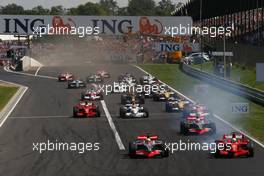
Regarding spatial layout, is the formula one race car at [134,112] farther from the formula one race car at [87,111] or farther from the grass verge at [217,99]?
the grass verge at [217,99]

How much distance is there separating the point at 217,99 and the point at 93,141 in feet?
64.0

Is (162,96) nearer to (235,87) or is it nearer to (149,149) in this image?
(235,87)

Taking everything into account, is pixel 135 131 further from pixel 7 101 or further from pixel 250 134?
pixel 7 101

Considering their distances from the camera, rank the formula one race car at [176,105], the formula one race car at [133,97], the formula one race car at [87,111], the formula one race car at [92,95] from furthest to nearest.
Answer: the formula one race car at [92,95] → the formula one race car at [133,97] → the formula one race car at [176,105] → the formula one race car at [87,111]

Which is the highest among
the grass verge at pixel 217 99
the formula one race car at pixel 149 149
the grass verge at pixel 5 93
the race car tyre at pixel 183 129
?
the formula one race car at pixel 149 149

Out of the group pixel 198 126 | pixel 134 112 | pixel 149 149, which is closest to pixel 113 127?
pixel 134 112

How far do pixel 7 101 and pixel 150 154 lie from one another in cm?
2654

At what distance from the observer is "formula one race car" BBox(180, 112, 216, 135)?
3097 centimetres

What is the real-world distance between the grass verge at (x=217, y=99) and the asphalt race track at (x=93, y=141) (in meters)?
1.40

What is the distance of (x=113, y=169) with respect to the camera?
76.3 feet

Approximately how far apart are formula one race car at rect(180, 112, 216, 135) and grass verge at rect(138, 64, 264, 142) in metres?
2.03

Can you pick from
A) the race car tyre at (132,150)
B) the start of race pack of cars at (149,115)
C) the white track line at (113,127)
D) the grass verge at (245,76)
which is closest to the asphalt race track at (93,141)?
the white track line at (113,127)

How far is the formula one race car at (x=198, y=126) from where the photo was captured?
102 ft

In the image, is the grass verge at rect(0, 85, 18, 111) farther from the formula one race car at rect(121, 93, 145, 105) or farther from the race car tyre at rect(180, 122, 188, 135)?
the race car tyre at rect(180, 122, 188, 135)
